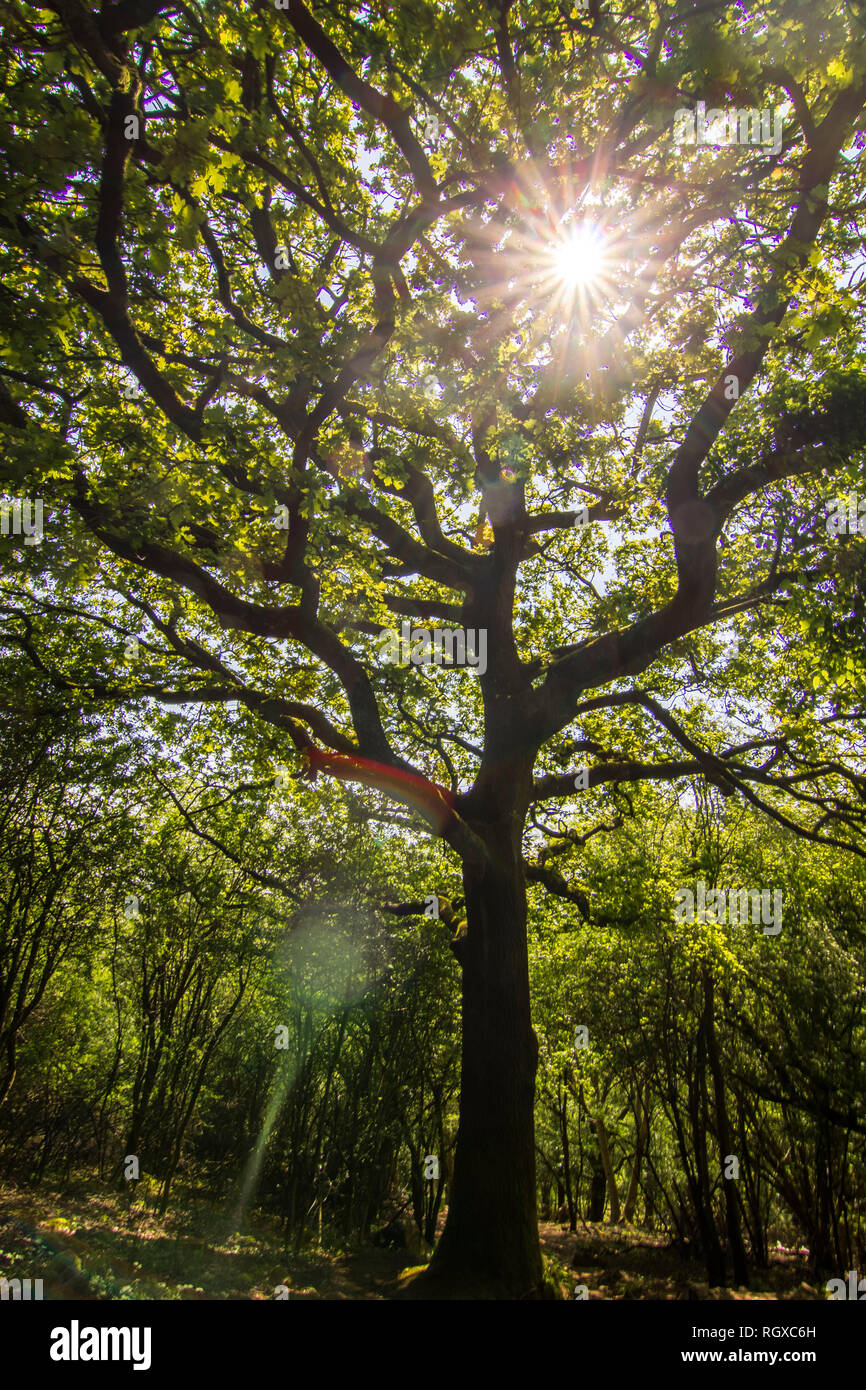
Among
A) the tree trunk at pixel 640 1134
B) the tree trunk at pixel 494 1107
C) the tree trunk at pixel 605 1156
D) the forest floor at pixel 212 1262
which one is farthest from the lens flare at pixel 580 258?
the tree trunk at pixel 605 1156

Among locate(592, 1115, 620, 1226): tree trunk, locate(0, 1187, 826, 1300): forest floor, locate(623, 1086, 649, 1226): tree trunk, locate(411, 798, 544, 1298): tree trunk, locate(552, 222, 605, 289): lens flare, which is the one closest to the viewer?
locate(411, 798, 544, 1298): tree trunk

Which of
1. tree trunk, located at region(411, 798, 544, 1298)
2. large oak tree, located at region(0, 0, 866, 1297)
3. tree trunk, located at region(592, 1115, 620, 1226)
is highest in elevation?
large oak tree, located at region(0, 0, 866, 1297)

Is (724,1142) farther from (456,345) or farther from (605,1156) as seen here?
(605,1156)

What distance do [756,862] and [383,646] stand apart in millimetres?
8262

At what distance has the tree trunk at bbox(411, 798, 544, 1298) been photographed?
5.73m

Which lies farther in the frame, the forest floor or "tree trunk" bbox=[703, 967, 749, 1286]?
"tree trunk" bbox=[703, 967, 749, 1286]

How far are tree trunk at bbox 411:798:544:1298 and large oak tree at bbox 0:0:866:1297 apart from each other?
0.11 ft

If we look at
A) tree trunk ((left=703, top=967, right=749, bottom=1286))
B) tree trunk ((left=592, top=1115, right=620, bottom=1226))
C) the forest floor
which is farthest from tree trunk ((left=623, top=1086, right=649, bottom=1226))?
tree trunk ((left=703, top=967, right=749, bottom=1286))

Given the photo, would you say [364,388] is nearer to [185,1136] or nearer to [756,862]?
[756,862]

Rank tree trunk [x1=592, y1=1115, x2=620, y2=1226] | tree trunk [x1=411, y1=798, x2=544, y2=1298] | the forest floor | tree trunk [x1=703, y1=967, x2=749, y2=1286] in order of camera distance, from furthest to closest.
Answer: tree trunk [x1=592, y1=1115, x2=620, y2=1226] → tree trunk [x1=703, y1=967, x2=749, y2=1286] → the forest floor → tree trunk [x1=411, y1=798, x2=544, y2=1298]

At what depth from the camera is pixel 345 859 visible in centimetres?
1225

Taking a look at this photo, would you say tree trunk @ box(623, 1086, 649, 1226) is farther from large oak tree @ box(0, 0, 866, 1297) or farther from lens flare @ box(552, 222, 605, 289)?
lens flare @ box(552, 222, 605, 289)

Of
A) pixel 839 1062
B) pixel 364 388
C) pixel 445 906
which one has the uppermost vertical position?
pixel 364 388

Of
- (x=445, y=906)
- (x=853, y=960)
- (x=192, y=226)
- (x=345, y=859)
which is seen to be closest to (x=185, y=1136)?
(x=345, y=859)
